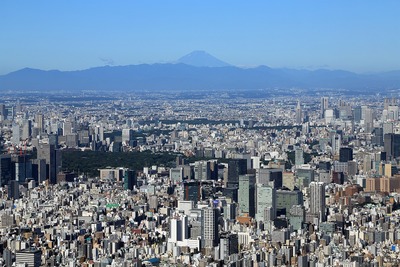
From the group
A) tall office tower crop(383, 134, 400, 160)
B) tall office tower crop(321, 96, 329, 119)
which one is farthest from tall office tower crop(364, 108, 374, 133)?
tall office tower crop(383, 134, 400, 160)

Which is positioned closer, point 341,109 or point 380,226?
point 380,226

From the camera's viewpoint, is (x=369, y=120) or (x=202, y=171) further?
(x=369, y=120)

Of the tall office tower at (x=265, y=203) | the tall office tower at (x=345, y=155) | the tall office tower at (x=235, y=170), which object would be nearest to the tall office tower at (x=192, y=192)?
the tall office tower at (x=235, y=170)

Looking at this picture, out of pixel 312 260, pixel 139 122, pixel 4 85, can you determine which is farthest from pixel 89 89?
pixel 312 260

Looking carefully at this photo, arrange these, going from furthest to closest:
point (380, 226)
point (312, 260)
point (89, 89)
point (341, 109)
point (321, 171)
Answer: point (89, 89)
point (341, 109)
point (321, 171)
point (380, 226)
point (312, 260)

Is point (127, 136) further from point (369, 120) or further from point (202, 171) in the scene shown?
point (202, 171)

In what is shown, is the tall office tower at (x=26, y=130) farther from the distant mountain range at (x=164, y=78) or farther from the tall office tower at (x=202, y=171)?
the distant mountain range at (x=164, y=78)

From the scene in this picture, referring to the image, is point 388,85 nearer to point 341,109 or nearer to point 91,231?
point 341,109

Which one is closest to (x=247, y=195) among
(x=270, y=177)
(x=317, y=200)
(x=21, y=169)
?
(x=317, y=200)
